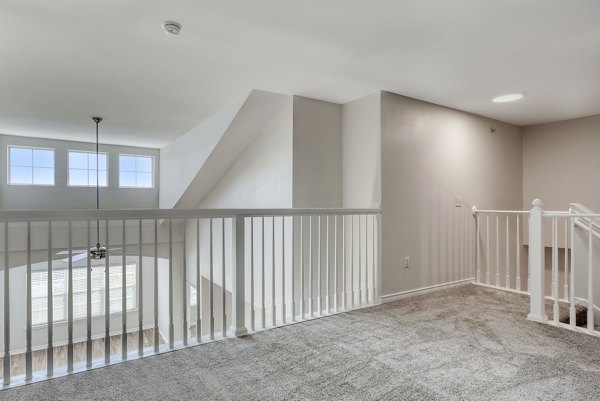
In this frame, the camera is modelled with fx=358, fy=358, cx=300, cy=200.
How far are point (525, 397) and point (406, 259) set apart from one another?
2.06 metres

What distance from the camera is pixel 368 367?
2.21 metres

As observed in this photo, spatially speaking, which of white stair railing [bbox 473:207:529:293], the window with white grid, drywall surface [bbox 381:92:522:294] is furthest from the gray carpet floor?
the window with white grid

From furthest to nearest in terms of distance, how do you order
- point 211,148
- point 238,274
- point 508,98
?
point 211,148, point 508,98, point 238,274

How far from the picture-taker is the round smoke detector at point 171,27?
232 centimetres

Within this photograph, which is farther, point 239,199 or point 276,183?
point 239,199

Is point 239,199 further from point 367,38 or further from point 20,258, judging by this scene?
point 20,258

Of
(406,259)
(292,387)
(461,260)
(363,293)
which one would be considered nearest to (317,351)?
(292,387)

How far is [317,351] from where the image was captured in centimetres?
244

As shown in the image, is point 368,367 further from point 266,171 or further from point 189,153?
point 189,153

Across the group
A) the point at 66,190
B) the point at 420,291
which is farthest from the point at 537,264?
the point at 66,190

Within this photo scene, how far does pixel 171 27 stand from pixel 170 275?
1.62 metres

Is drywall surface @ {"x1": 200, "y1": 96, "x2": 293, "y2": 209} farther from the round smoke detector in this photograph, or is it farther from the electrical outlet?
the electrical outlet

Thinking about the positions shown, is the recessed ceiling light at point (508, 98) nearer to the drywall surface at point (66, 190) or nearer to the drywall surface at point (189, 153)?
the drywall surface at point (189, 153)

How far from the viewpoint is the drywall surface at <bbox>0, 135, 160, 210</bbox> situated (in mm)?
6371
